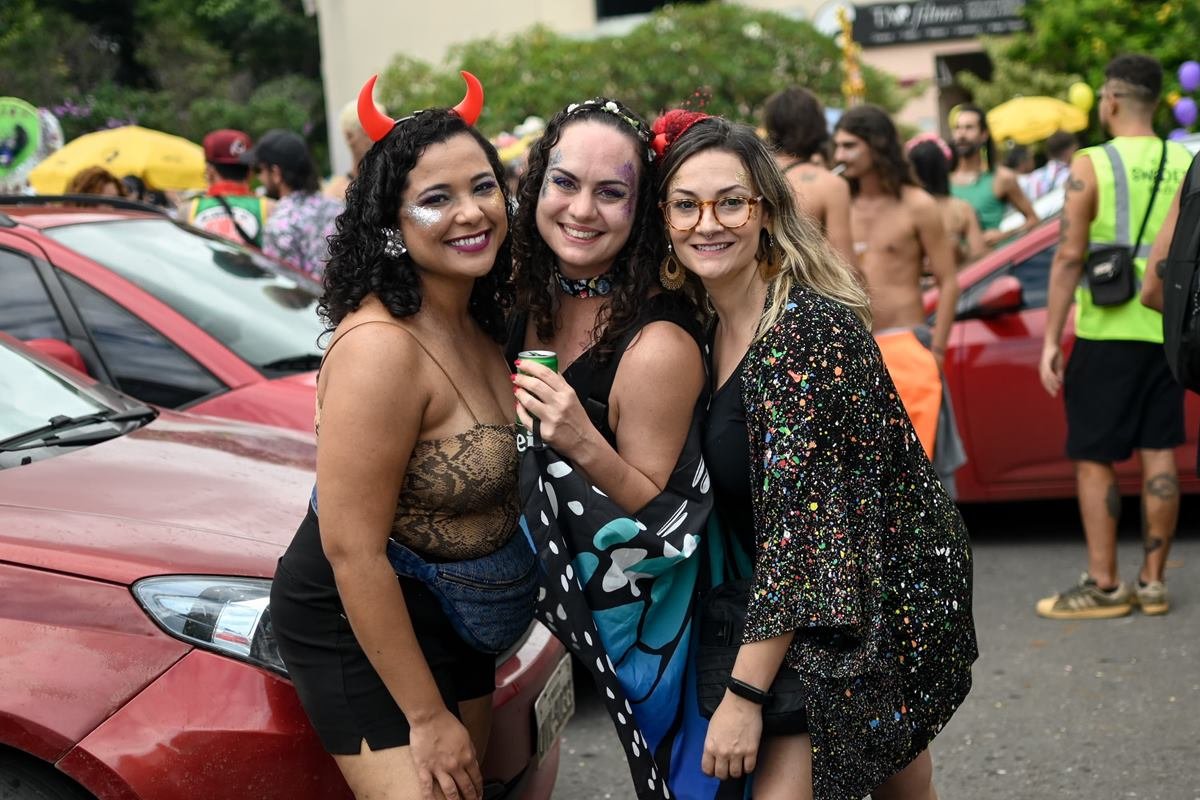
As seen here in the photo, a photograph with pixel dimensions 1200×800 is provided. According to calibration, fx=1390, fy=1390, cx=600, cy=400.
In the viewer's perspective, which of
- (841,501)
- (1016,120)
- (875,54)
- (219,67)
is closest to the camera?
(841,501)

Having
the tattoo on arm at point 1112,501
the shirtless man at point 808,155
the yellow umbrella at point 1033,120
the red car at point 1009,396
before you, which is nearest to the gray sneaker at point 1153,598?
the tattoo on arm at point 1112,501

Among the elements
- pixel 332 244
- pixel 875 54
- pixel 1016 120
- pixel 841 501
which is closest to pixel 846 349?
pixel 841 501

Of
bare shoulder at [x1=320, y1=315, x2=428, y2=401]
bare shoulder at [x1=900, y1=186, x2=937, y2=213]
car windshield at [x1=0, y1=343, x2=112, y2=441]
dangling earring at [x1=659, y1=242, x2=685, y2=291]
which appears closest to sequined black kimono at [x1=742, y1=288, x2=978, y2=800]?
dangling earring at [x1=659, y1=242, x2=685, y2=291]

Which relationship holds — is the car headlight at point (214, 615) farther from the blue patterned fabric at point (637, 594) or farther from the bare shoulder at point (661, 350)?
the bare shoulder at point (661, 350)

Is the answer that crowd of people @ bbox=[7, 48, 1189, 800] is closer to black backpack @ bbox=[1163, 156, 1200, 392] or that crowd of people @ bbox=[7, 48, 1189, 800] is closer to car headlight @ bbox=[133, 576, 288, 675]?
car headlight @ bbox=[133, 576, 288, 675]

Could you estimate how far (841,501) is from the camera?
244cm

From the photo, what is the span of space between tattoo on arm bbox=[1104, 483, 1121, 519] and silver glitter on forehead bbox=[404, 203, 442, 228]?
376 cm

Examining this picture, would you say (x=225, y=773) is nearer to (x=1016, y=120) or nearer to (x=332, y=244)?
(x=332, y=244)

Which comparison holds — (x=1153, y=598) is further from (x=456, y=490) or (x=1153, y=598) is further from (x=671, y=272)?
(x=456, y=490)

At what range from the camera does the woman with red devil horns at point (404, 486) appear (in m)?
2.41

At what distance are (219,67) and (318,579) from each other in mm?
26998

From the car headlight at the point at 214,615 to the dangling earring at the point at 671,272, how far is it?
3.36 ft

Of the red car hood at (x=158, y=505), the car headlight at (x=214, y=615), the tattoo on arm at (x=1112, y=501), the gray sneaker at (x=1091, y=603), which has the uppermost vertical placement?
the red car hood at (x=158, y=505)

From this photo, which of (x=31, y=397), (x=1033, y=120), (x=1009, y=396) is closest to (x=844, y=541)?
(x=31, y=397)
